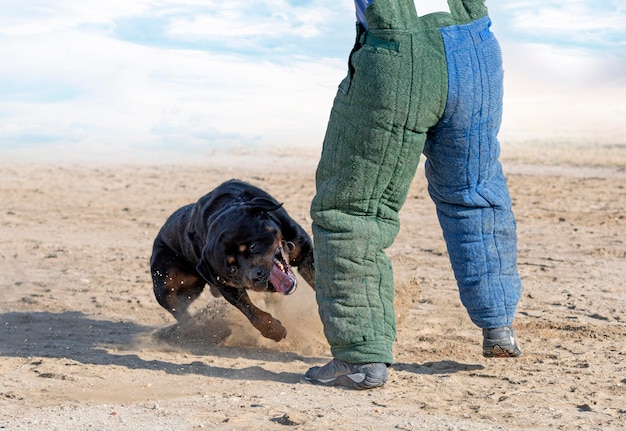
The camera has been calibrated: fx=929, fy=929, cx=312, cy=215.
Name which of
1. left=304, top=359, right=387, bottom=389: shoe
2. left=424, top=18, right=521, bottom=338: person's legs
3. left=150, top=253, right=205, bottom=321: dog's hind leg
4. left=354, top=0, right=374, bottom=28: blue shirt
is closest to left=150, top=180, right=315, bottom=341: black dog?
left=150, top=253, right=205, bottom=321: dog's hind leg

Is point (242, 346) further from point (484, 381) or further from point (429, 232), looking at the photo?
point (429, 232)

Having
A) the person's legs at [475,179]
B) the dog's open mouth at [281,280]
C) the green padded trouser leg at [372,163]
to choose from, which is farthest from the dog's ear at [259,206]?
the person's legs at [475,179]

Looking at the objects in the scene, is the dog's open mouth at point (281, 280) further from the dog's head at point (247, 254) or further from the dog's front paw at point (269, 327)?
the dog's front paw at point (269, 327)

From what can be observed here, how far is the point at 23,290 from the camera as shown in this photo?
730cm

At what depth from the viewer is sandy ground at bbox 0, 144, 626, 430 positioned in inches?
155

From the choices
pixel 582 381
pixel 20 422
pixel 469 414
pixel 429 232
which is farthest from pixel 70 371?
pixel 429 232

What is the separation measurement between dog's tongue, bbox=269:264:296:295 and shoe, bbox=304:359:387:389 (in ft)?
2.81

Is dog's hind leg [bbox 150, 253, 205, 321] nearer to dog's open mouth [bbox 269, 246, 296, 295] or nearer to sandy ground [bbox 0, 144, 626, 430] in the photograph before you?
sandy ground [bbox 0, 144, 626, 430]

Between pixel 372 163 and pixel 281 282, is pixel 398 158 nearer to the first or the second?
pixel 372 163

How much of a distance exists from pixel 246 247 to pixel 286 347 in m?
0.68

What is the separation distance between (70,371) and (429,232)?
5.89 m

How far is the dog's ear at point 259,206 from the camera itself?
533 cm

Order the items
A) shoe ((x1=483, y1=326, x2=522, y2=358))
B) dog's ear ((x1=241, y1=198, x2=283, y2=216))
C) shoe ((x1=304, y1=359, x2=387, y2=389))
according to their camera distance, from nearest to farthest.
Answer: shoe ((x1=304, y1=359, x2=387, y2=389))
shoe ((x1=483, y1=326, x2=522, y2=358))
dog's ear ((x1=241, y1=198, x2=283, y2=216))

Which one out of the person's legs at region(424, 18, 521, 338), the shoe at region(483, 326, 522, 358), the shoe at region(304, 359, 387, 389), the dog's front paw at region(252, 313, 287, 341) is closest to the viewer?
the person's legs at region(424, 18, 521, 338)
